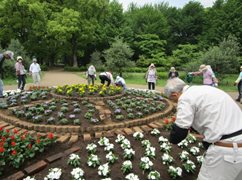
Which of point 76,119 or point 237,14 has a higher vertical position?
point 237,14

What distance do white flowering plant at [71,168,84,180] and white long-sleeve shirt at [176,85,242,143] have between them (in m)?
1.44

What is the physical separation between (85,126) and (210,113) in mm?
2506

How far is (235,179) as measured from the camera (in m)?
1.74

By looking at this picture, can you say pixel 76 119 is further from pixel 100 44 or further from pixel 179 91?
pixel 100 44

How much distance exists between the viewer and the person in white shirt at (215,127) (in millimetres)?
1573

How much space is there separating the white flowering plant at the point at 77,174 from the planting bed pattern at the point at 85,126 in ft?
0.28

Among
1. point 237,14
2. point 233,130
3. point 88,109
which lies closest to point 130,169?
point 233,130

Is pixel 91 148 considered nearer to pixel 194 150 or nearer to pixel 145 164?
pixel 145 164

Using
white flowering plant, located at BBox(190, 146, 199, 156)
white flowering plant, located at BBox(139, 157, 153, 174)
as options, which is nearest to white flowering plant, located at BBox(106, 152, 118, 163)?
white flowering plant, located at BBox(139, 157, 153, 174)

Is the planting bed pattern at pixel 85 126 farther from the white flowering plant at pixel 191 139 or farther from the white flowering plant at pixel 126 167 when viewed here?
the white flowering plant at pixel 191 139

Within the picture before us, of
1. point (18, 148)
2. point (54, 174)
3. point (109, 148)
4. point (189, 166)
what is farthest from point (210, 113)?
point (18, 148)

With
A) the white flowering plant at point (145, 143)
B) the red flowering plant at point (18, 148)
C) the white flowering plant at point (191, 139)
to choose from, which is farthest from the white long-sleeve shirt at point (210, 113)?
the red flowering plant at point (18, 148)

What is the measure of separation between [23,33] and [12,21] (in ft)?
8.70

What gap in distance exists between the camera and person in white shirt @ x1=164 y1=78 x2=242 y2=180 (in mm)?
1573
